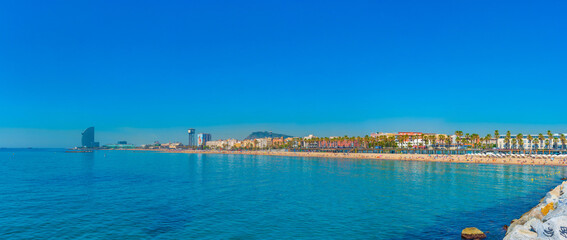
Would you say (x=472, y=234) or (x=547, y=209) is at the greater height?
(x=547, y=209)

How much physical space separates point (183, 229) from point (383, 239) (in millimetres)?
13456

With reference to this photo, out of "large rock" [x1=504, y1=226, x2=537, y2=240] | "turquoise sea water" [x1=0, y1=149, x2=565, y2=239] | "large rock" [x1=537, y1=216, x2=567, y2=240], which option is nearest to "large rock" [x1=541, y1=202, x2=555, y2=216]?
"turquoise sea water" [x1=0, y1=149, x2=565, y2=239]

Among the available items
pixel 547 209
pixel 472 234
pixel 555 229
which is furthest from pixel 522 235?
pixel 547 209

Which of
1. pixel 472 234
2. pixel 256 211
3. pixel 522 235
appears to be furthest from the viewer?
pixel 256 211

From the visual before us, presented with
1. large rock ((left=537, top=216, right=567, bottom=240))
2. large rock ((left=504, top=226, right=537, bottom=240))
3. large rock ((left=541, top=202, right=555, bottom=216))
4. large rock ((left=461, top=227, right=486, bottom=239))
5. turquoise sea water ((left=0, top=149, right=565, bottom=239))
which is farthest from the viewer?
large rock ((left=541, top=202, right=555, bottom=216))

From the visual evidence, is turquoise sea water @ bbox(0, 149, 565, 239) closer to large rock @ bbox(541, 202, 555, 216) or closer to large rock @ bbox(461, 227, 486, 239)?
large rock @ bbox(461, 227, 486, 239)

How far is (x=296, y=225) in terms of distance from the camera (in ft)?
81.8

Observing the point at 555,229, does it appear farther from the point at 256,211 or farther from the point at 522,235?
the point at 256,211

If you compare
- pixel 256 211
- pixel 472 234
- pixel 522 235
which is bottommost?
pixel 256 211

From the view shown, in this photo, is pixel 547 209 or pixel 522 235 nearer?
pixel 522 235

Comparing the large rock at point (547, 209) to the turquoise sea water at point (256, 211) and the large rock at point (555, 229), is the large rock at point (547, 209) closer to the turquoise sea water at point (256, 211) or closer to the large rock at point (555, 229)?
the turquoise sea water at point (256, 211)

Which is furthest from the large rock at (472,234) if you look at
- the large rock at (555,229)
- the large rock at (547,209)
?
the large rock at (547,209)

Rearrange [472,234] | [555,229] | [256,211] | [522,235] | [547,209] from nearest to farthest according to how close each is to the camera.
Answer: [555,229], [522,235], [472,234], [547,209], [256,211]

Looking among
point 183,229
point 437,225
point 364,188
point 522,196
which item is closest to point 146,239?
point 183,229
